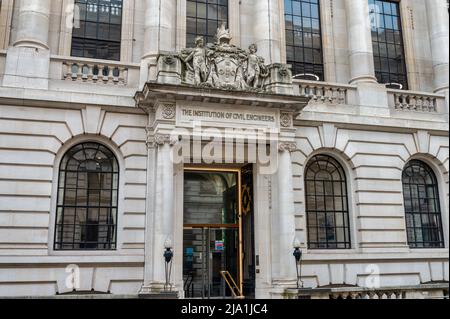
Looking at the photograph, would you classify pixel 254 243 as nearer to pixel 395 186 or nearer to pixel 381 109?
pixel 395 186

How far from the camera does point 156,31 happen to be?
17281 mm

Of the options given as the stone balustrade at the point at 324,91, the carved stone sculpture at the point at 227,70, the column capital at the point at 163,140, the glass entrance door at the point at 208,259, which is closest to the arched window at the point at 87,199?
the column capital at the point at 163,140

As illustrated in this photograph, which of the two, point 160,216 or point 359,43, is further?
point 359,43

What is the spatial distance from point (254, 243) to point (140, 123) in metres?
5.86

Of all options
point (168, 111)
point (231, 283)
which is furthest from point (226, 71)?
point (231, 283)

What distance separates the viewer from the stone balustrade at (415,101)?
1970 cm

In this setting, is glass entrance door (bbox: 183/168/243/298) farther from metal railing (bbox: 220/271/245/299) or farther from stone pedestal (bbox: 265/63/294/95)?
stone pedestal (bbox: 265/63/294/95)

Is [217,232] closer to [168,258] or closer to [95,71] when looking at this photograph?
[168,258]

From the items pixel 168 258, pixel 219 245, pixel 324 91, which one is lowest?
pixel 168 258

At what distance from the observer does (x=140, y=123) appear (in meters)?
16.3

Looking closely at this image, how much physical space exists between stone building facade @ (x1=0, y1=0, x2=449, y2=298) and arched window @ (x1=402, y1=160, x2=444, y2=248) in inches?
3.2

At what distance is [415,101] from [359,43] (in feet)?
11.2
